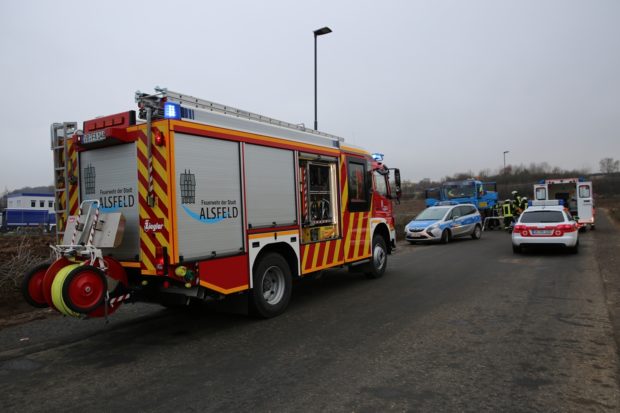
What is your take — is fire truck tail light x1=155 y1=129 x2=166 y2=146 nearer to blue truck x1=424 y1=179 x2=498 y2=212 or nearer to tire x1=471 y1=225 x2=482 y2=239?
tire x1=471 y1=225 x2=482 y2=239

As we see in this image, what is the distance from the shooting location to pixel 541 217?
13875mm

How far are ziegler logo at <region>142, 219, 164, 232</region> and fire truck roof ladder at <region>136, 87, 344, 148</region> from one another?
1349 millimetres

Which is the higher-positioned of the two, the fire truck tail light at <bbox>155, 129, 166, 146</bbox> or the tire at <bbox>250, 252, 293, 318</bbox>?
the fire truck tail light at <bbox>155, 129, 166, 146</bbox>

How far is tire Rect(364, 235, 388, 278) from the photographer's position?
9875 millimetres

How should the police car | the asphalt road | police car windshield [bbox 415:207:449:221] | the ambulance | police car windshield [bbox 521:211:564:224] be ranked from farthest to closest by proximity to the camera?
the ambulance → police car windshield [bbox 415:207:449:221] → the police car → police car windshield [bbox 521:211:564:224] → the asphalt road

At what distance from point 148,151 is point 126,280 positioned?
1670mm

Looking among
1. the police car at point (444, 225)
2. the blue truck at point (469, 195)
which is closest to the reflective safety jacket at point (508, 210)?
the blue truck at point (469, 195)

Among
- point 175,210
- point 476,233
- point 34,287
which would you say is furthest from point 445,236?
point 34,287

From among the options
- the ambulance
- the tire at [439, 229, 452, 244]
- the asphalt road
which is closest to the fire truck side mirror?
the asphalt road

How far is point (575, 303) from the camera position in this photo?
23.7 feet

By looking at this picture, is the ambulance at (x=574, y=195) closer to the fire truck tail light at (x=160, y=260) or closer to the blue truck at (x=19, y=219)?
the fire truck tail light at (x=160, y=260)

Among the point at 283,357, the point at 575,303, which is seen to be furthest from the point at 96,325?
the point at 575,303

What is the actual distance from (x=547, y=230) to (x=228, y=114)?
1108 cm

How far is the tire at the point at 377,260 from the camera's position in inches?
389
